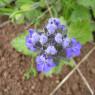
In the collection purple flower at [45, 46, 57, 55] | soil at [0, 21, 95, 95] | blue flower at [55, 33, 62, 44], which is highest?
blue flower at [55, 33, 62, 44]

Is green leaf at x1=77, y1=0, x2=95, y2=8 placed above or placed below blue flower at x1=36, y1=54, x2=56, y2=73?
above

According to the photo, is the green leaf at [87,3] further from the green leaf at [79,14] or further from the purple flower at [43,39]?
the purple flower at [43,39]

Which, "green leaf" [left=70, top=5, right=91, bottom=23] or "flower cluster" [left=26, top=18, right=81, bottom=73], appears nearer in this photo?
"flower cluster" [left=26, top=18, right=81, bottom=73]

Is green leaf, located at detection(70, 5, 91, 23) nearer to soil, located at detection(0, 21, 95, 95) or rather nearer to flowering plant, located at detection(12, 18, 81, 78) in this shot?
soil, located at detection(0, 21, 95, 95)

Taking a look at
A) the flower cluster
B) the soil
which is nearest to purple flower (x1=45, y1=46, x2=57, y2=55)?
the flower cluster

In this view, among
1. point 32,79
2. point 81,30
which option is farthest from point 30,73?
point 81,30

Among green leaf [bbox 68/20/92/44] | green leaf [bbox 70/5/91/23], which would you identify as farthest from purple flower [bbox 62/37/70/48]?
green leaf [bbox 70/5/91/23]
